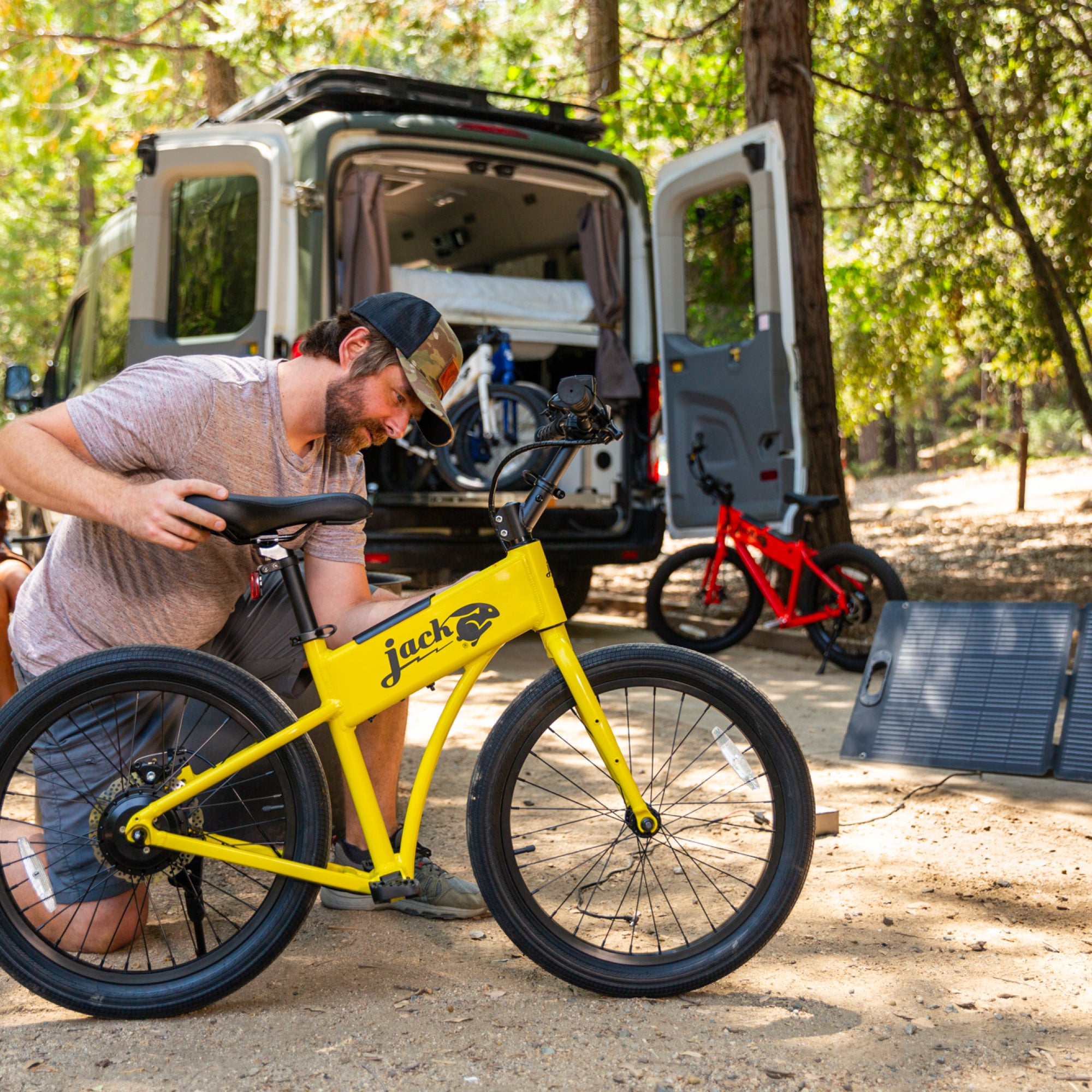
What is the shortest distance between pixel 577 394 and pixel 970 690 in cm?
212

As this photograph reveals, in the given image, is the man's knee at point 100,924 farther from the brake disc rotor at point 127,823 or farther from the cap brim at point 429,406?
the cap brim at point 429,406

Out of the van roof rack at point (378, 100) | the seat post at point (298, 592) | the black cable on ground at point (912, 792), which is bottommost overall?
the black cable on ground at point (912, 792)

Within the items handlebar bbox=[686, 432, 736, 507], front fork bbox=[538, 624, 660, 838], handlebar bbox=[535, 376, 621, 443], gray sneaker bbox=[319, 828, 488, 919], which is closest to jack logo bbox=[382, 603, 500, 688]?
front fork bbox=[538, 624, 660, 838]

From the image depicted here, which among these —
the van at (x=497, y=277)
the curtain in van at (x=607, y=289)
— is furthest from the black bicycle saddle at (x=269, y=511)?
the curtain in van at (x=607, y=289)

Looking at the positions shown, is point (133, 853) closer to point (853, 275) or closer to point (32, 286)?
point (853, 275)

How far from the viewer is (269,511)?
2.24 m

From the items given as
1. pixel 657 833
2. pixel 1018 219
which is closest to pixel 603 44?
pixel 1018 219

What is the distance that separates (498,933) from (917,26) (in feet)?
24.3

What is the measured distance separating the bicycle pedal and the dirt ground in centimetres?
22

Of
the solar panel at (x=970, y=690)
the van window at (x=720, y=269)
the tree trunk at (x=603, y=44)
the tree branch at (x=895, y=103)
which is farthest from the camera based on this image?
the tree trunk at (x=603, y=44)

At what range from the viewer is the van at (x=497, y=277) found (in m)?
5.34

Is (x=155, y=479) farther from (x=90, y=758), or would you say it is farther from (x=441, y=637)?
(x=441, y=637)

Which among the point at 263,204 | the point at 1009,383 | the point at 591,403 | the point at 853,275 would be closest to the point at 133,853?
the point at 591,403

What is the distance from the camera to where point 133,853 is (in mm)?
2262
